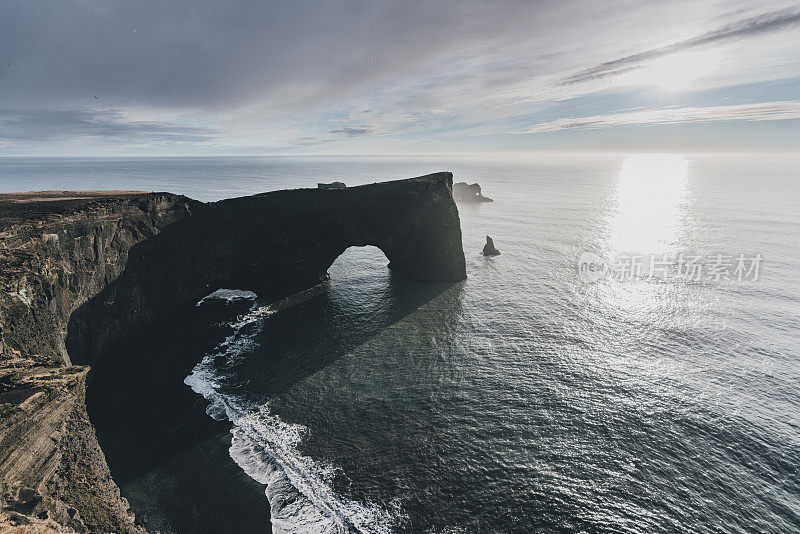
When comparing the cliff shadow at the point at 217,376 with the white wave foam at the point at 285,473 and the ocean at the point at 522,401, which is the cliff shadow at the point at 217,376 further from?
the white wave foam at the point at 285,473

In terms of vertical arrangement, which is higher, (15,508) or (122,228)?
(122,228)

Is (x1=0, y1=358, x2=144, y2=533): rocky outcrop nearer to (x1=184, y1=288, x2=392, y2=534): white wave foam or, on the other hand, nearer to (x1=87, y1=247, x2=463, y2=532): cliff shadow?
(x1=87, y1=247, x2=463, y2=532): cliff shadow

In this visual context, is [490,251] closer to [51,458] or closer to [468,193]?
[51,458]

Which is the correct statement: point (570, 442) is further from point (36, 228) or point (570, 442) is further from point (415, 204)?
point (36, 228)

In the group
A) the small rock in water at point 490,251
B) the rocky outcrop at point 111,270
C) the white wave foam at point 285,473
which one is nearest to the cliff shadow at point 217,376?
the white wave foam at point 285,473

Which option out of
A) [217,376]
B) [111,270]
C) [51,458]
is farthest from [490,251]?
[51,458]

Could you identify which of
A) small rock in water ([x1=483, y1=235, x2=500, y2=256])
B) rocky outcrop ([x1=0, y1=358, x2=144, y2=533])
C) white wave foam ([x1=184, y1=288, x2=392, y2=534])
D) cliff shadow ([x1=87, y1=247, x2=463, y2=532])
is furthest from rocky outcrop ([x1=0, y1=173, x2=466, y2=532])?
small rock in water ([x1=483, y1=235, x2=500, y2=256])

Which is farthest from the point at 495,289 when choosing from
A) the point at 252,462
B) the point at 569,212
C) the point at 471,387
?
the point at 569,212
